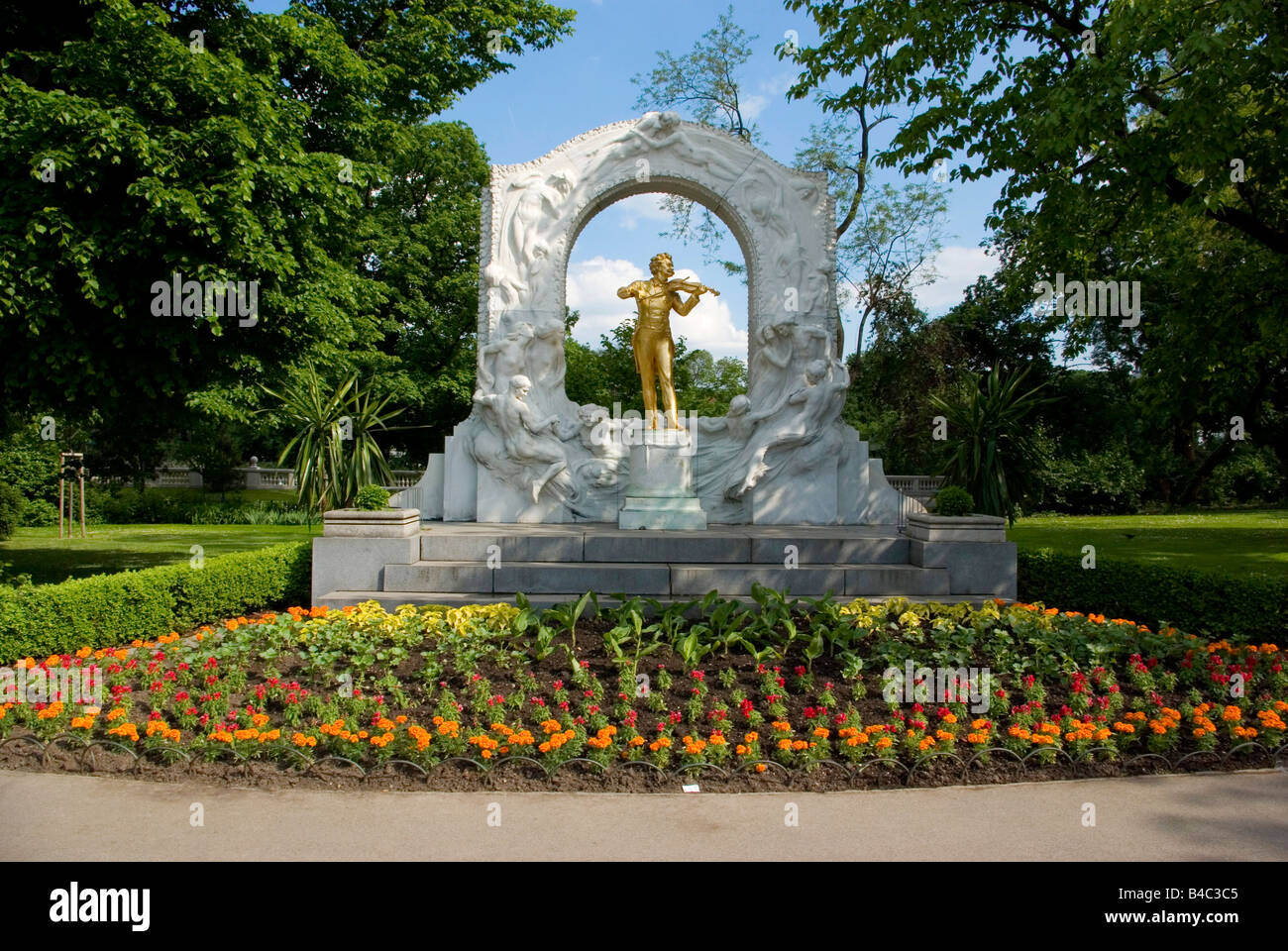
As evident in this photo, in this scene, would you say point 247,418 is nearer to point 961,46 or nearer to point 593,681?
point 593,681

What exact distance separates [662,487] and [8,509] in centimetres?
1495

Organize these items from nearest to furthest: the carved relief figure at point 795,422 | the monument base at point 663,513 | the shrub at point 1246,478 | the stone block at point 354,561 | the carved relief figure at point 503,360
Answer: the stone block at point 354,561 < the monument base at point 663,513 < the carved relief figure at point 795,422 < the carved relief figure at point 503,360 < the shrub at point 1246,478

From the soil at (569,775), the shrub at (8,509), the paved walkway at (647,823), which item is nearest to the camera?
the paved walkway at (647,823)

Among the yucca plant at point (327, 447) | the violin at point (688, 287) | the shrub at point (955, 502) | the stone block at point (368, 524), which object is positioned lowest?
the stone block at point (368, 524)

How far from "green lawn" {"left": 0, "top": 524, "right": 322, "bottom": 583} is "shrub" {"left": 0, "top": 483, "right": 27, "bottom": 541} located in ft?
0.98

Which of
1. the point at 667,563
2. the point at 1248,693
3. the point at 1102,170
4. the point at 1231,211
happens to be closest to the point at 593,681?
the point at 667,563

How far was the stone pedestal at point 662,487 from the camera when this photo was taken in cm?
1141

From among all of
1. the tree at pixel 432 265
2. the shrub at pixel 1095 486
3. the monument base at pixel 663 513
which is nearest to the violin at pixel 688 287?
the monument base at pixel 663 513

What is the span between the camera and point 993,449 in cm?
1292

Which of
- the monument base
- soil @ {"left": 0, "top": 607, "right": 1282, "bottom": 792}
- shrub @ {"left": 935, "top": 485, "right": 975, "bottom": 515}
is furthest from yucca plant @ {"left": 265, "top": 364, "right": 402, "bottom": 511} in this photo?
shrub @ {"left": 935, "top": 485, "right": 975, "bottom": 515}

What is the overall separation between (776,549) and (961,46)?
330 inches

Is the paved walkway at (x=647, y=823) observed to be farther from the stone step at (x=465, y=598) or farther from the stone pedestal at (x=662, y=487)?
the stone pedestal at (x=662, y=487)

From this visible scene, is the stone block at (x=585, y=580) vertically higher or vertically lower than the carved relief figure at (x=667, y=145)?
lower

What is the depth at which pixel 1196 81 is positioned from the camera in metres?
9.77
